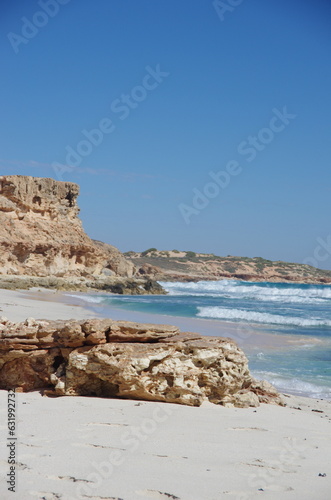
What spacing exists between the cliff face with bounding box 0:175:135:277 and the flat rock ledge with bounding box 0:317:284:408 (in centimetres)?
2678

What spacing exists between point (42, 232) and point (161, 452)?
108 feet

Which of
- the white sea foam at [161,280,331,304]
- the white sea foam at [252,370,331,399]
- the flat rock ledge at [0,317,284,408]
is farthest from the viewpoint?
the white sea foam at [161,280,331,304]

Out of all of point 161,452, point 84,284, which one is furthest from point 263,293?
point 161,452

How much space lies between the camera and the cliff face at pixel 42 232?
32.8 metres

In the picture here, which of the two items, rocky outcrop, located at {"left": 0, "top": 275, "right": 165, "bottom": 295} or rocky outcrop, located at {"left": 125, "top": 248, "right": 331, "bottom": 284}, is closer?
rocky outcrop, located at {"left": 0, "top": 275, "right": 165, "bottom": 295}

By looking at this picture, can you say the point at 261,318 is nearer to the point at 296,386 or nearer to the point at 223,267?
the point at 296,386

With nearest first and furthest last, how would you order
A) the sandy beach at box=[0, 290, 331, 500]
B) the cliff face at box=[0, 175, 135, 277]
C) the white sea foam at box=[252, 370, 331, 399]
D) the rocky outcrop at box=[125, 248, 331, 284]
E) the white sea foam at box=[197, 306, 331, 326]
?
the sandy beach at box=[0, 290, 331, 500] < the white sea foam at box=[252, 370, 331, 399] < the white sea foam at box=[197, 306, 331, 326] < the cliff face at box=[0, 175, 135, 277] < the rocky outcrop at box=[125, 248, 331, 284]

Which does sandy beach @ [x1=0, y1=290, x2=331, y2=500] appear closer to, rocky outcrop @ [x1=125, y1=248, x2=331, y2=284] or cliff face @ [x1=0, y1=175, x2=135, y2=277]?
cliff face @ [x1=0, y1=175, x2=135, y2=277]

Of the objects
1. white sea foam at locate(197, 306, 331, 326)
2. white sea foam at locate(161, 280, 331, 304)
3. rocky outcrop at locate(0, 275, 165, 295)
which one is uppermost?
rocky outcrop at locate(0, 275, 165, 295)

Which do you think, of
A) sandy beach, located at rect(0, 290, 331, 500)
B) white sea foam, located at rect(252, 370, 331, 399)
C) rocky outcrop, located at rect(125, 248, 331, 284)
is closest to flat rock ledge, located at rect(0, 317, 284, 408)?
sandy beach, located at rect(0, 290, 331, 500)

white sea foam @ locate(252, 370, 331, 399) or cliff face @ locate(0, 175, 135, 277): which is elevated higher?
cliff face @ locate(0, 175, 135, 277)

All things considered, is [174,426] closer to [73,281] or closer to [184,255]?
[73,281]

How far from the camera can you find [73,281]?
118 feet

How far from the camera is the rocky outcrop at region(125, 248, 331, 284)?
9200 cm
